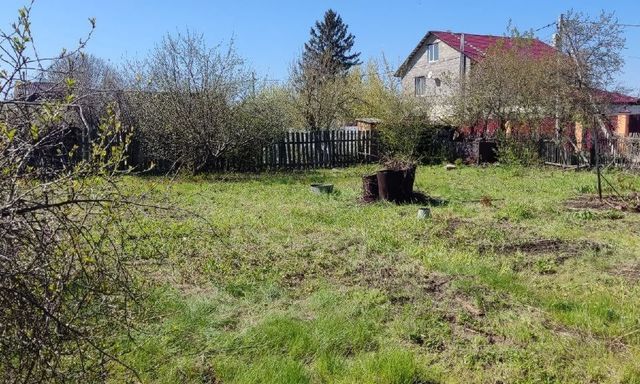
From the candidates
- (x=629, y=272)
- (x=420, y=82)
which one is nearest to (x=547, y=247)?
(x=629, y=272)

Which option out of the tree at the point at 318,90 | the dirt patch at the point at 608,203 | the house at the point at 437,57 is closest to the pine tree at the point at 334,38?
the house at the point at 437,57

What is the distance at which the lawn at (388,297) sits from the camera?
3.12m

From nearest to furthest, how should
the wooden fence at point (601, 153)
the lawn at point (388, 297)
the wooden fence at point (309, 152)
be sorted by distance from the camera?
the lawn at point (388, 297), the wooden fence at point (601, 153), the wooden fence at point (309, 152)

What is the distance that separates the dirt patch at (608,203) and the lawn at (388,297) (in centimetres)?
36

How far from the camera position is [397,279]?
189 inches

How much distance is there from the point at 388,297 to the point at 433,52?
1340 inches

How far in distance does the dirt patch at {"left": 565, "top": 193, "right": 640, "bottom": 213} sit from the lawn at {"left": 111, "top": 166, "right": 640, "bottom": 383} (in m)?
0.36

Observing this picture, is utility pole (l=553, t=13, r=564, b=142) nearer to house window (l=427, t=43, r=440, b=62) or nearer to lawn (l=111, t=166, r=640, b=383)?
lawn (l=111, t=166, r=640, b=383)

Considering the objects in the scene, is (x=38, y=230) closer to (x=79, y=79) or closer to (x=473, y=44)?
(x=79, y=79)

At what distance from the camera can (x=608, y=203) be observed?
8758mm

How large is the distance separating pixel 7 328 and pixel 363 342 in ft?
7.15

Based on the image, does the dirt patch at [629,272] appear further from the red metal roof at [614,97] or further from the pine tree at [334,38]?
the pine tree at [334,38]

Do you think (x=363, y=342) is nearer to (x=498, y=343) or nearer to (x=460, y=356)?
(x=460, y=356)

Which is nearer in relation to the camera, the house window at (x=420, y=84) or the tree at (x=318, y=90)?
the tree at (x=318, y=90)
